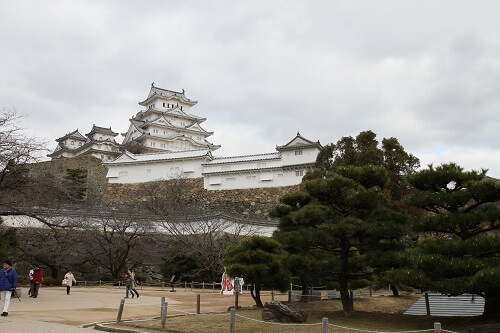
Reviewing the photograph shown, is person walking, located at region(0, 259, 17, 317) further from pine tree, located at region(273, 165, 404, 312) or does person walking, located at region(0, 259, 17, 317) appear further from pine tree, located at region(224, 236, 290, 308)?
pine tree, located at region(273, 165, 404, 312)

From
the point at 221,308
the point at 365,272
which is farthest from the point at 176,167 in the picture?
the point at 365,272

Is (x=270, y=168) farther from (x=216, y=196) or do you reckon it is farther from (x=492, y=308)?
(x=492, y=308)

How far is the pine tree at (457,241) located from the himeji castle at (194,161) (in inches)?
966

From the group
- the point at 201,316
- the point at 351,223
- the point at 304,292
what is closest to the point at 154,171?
the point at 304,292

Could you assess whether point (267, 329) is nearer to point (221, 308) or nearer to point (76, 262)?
point (221, 308)

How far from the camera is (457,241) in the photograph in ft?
30.1

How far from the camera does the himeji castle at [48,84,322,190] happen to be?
35.8 m

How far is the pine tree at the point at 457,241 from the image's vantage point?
861 centimetres

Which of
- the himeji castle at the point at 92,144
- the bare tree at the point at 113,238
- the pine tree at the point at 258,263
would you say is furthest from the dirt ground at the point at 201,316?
the himeji castle at the point at 92,144

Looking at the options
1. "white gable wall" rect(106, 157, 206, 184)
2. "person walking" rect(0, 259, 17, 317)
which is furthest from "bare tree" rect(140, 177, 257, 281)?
"person walking" rect(0, 259, 17, 317)

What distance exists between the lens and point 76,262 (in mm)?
25703

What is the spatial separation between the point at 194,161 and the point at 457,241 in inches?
1266

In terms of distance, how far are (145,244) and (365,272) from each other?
17.7 meters

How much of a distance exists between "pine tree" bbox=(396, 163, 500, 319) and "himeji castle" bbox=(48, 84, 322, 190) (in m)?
24.5
